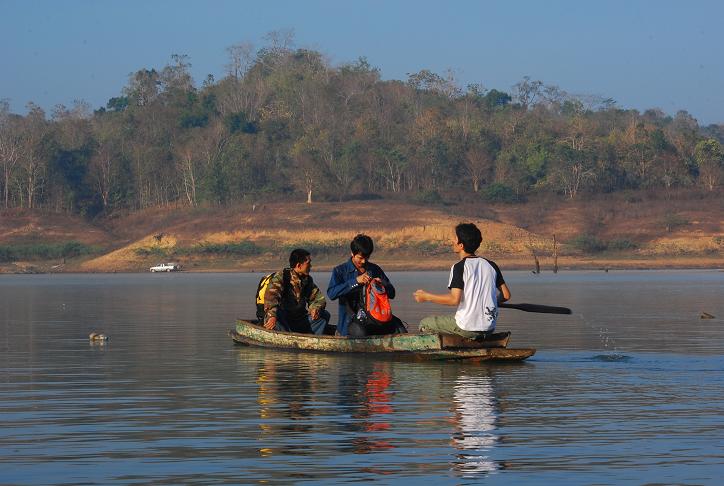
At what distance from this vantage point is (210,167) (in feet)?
477

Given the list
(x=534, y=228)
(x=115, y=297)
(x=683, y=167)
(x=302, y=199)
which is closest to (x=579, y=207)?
(x=534, y=228)

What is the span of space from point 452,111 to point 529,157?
34800mm

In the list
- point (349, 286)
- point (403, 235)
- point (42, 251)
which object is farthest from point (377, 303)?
point (42, 251)

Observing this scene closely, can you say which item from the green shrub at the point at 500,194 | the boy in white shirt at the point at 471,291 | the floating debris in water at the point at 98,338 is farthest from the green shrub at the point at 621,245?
the boy in white shirt at the point at 471,291

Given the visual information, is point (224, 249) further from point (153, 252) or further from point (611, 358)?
point (611, 358)

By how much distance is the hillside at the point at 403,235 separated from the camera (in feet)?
397

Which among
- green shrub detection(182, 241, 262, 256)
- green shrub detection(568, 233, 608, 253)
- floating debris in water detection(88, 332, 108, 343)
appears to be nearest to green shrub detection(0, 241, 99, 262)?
green shrub detection(182, 241, 262, 256)

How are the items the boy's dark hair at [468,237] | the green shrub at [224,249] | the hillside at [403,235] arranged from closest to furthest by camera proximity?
the boy's dark hair at [468,237] → the hillside at [403,235] → the green shrub at [224,249]

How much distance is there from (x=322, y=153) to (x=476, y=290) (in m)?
132

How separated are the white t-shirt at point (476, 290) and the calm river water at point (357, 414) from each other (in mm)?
814

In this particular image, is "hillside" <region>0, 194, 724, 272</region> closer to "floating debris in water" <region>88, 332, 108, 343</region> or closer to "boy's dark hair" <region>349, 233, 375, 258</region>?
"floating debris in water" <region>88, 332, 108, 343</region>

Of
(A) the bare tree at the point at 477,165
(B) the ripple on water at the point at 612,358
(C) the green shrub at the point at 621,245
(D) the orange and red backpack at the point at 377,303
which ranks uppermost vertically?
(A) the bare tree at the point at 477,165

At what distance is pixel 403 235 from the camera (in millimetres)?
125375

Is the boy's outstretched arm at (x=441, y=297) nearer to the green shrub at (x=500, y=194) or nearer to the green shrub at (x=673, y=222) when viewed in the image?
the green shrub at (x=673, y=222)
